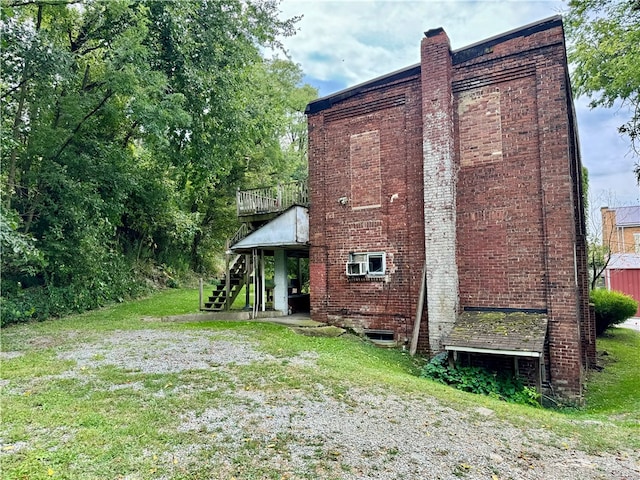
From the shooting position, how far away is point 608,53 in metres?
9.96

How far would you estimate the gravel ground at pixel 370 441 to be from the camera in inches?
139

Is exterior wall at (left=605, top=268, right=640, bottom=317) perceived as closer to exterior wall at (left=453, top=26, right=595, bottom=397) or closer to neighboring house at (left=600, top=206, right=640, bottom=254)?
neighboring house at (left=600, top=206, right=640, bottom=254)

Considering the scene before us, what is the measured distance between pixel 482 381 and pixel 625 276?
20.4 m

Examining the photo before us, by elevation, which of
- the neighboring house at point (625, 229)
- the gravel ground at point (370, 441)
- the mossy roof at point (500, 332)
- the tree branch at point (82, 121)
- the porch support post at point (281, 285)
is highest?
the tree branch at point (82, 121)

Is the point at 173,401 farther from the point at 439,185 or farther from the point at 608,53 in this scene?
the point at 608,53

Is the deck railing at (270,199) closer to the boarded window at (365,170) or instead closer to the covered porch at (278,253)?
the covered porch at (278,253)

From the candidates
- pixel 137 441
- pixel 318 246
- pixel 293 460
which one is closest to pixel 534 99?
pixel 318 246

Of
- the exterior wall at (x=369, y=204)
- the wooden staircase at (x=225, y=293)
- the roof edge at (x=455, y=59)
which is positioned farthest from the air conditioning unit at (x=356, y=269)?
the wooden staircase at (x=225, y=293)

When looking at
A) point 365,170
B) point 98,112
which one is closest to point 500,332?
point 365,170

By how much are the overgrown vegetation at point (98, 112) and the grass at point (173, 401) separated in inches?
120

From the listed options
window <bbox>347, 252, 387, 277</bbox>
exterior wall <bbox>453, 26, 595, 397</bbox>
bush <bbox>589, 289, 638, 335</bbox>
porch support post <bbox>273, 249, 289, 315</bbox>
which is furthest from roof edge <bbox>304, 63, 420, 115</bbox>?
bush <bbox>589, 289, 638, 335</bbox>

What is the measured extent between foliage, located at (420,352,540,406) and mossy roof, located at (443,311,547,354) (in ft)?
1.89

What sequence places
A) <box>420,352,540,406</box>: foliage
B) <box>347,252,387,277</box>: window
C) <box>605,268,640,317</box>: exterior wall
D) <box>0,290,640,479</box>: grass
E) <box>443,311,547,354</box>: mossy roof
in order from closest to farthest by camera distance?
<box>0,290,640,479</box>: grass, <box>443,311,547,354</box>: mossy roof, <box>420,352,540,406</box>: foliage, <box>347,252,387,277</box>: window, <box>605,268,640,317</box>: exterior wall

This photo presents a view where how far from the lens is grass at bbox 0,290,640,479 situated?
340cm
